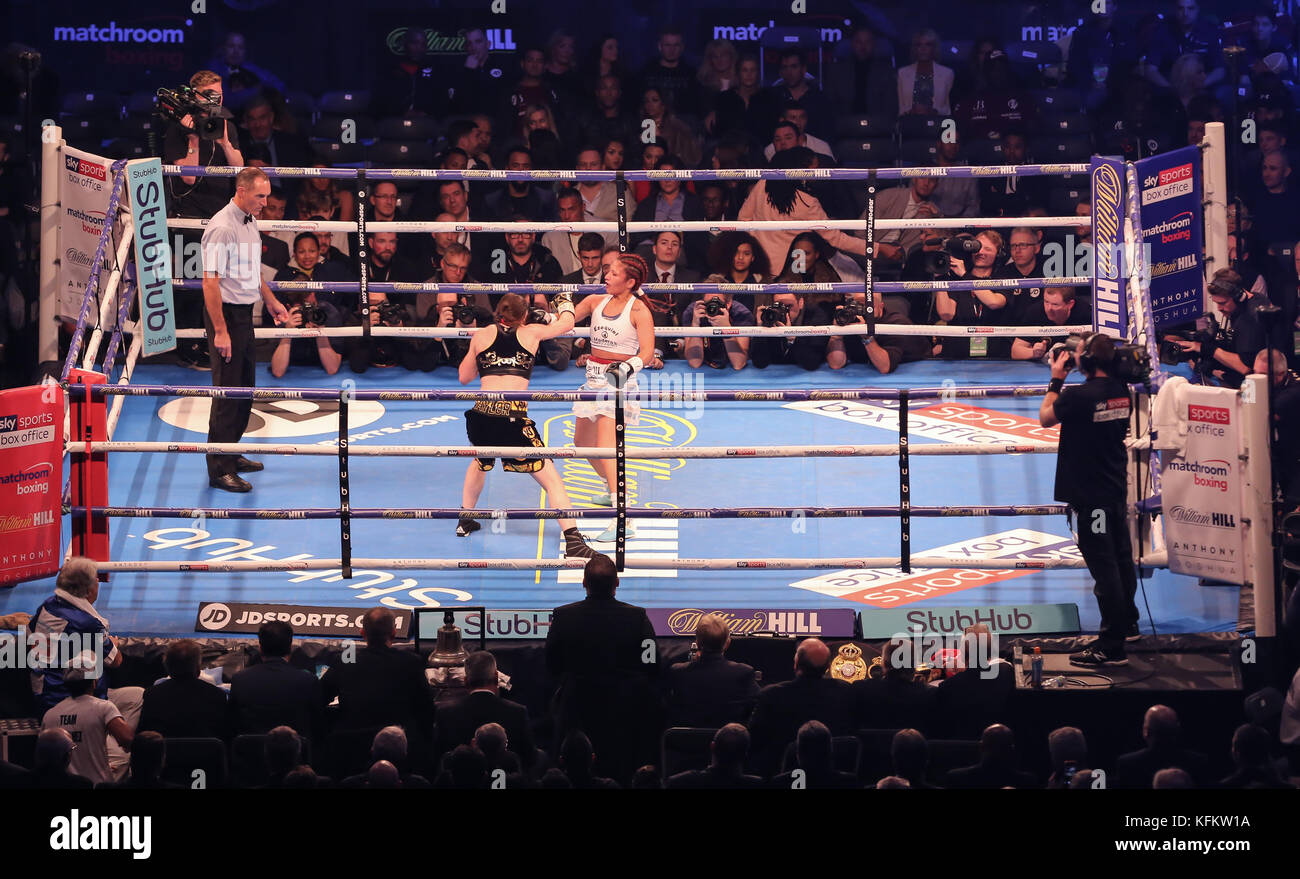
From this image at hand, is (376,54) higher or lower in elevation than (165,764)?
higher

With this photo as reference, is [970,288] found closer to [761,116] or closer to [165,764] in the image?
[761,116]

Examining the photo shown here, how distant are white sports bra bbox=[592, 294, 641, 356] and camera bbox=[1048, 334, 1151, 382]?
2.38 meters

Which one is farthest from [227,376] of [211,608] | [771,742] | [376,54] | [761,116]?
[376,54]

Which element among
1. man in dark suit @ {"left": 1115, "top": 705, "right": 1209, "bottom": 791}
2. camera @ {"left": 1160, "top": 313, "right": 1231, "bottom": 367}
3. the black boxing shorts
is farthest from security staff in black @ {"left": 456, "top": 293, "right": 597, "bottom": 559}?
camera @ {"left": 1160, "top": 313, "right": 1231, "bottom": 367}

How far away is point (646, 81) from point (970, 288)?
434 centimetres

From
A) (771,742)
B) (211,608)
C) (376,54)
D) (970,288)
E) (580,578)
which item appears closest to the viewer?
(771,742)

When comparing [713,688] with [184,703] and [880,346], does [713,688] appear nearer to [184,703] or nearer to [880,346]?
[184,703]

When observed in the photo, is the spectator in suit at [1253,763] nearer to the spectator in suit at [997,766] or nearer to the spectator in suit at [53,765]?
the spectator in suit at [997,766]

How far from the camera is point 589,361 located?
902cm

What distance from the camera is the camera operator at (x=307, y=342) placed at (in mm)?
10836

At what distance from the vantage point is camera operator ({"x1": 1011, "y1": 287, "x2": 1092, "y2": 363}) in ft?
37.4

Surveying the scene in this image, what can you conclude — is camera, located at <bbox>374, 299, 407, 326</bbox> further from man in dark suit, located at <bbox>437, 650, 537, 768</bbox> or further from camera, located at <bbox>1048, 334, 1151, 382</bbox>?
man in dark suit, located at <bbox>437, 650, 537, 768</bbox>

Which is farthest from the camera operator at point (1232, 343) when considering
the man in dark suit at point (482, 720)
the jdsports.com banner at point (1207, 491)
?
the man in dark suit at point (482, 720)

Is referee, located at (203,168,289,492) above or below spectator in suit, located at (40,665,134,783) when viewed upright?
above
